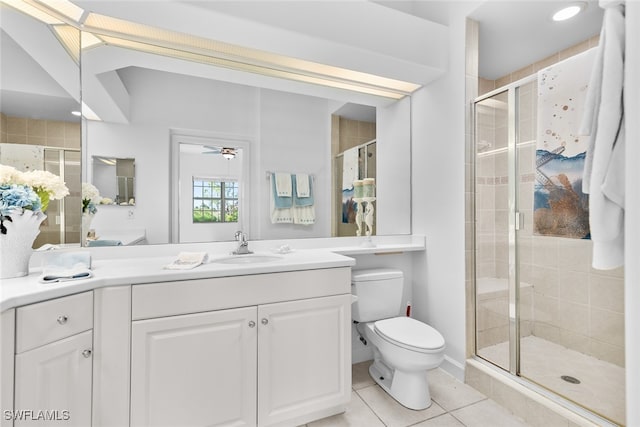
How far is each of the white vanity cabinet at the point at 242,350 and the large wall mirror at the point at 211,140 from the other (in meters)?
0.65

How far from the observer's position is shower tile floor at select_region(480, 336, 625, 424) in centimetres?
148

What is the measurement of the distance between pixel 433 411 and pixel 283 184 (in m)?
1.69

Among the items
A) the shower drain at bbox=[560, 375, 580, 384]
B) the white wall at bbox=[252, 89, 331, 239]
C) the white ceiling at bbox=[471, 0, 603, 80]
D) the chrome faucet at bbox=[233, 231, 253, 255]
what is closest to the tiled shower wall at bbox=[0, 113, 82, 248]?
the chrome faucet at bbox=[233, 231, 253, 255]

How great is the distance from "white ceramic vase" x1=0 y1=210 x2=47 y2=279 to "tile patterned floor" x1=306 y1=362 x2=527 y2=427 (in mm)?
1552

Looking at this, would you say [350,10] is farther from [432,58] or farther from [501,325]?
[501,325]

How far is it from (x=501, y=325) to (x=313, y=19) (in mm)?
2216

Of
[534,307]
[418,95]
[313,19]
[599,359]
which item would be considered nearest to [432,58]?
[418,95]

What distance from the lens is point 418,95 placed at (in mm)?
2352

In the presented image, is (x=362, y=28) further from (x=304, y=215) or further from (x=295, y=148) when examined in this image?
(x=304, y=215)

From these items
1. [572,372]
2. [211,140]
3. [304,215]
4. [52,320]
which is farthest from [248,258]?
[572,372]

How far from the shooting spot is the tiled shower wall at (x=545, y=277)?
1847mm

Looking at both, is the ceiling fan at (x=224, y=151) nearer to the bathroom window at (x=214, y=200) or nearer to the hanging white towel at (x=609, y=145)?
the bathroom window at (x=214, y=200)

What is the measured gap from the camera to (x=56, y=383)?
3.49 feet

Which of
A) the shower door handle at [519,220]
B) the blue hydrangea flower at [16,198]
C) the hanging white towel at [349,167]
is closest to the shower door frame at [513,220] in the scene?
the shower door handle at [519,220]
